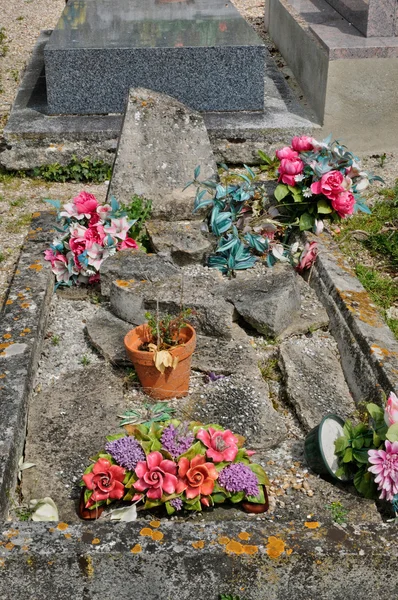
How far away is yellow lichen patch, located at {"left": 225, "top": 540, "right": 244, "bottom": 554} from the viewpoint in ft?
8.73

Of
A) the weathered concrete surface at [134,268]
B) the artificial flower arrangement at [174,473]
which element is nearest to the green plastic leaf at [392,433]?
the artificial flower arrangement at [174,473]

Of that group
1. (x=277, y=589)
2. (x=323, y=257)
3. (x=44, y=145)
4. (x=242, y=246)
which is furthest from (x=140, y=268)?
(x=44, y=145)

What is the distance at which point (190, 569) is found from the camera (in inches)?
104

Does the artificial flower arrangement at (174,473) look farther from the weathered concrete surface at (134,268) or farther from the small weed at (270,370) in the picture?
the weathered concrete surface at (134,268)

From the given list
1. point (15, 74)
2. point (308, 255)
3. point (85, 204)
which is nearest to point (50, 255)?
point (85, 204)

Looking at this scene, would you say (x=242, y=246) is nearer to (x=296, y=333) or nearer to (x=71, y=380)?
(x=296, y=333)

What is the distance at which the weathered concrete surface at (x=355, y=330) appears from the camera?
3.75 m

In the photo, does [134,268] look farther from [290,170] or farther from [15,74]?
[15,74]

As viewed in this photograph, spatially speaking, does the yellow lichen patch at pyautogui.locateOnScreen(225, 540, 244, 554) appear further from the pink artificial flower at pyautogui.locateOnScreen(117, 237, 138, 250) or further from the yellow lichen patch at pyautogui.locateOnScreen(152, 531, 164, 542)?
the pink artificial flower at pyautogui.locateOnScreen(117, 237, 138, 250)

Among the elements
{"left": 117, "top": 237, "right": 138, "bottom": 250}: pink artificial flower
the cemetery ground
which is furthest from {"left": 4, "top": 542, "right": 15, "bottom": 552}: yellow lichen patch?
{"left": 117, "top": 237, "right": 138, "bottom": 250}: pink artificial flower

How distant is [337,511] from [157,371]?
1.09 m

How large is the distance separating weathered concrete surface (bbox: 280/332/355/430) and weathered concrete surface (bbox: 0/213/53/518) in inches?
49.5

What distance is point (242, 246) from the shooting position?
4883 mm

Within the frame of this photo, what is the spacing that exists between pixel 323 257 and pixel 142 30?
3.76 metres
